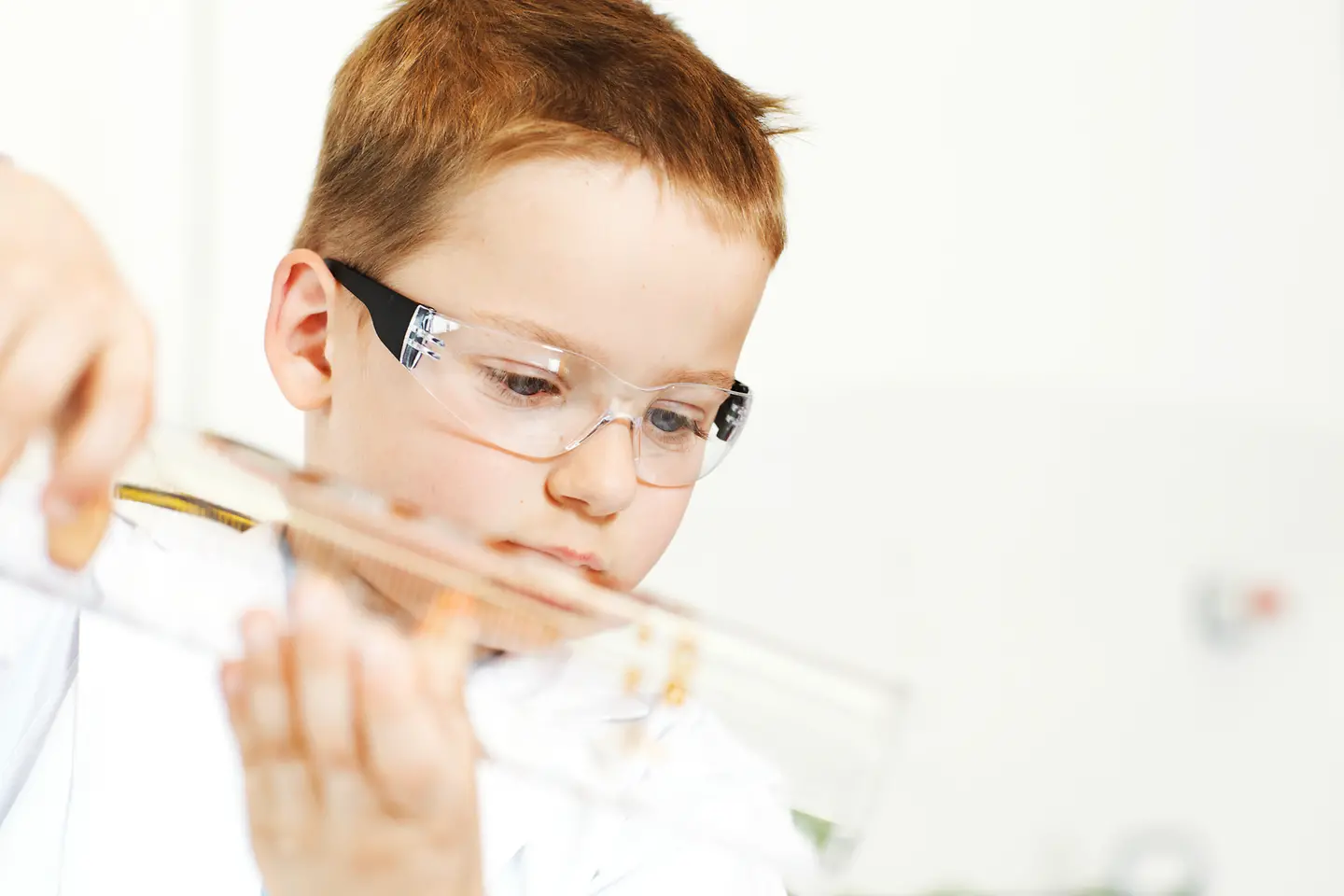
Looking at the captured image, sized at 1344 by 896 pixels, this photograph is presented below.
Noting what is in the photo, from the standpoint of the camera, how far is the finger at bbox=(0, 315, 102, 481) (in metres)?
0.23

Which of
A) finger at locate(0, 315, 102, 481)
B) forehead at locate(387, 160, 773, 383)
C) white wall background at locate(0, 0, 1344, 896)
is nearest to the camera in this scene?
finger at locate(0, 315, 102, 481)

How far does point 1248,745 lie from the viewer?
1.16 meters

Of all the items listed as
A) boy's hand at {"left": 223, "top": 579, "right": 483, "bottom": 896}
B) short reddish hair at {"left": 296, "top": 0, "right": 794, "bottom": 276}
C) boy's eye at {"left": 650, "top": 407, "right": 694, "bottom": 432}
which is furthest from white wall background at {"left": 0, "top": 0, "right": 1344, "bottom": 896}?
boy's hand at {"left": 223, "top": 579, "right": 483, "bottom": 896}

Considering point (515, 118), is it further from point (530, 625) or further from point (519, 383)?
point (530, 625)

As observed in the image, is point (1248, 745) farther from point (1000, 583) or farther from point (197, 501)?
point (197, 501)

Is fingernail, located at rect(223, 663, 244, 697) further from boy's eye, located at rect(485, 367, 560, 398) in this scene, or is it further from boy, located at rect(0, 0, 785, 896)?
boy's eye, located at rect(485, 367, 560, 398)

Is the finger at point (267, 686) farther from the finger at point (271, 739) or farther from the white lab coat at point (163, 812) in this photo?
the white lab coat at point (163, 812)

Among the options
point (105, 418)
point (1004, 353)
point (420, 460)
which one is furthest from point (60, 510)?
point (1004, 353)

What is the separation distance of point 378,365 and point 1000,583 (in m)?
0.73

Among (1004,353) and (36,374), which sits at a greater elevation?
(1004,353)

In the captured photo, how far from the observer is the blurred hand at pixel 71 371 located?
231 millimetres

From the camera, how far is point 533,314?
0.38 meters

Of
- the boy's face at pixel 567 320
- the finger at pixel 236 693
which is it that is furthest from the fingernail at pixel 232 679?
the boy's face at pixel 567 320

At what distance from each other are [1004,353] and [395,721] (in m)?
0.79
